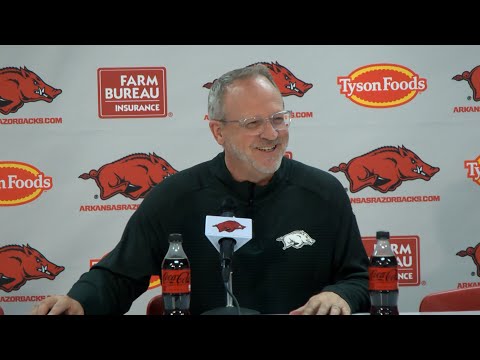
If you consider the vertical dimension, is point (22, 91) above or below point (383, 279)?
above

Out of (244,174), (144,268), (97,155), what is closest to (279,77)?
(97,155)

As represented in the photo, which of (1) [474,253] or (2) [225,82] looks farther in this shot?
(1) [474,253]

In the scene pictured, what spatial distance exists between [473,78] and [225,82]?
2.04 meters

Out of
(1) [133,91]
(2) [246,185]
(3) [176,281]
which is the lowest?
(3) [176,281]

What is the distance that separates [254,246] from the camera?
9.16 ft

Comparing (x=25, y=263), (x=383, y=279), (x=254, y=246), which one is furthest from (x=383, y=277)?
(x=25, y=263)

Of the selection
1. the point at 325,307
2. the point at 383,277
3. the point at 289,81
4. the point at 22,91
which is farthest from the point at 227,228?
the point at 22,91

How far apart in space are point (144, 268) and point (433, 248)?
2157 mm

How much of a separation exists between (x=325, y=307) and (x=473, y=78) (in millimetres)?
2555

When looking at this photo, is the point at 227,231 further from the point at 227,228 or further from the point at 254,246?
the point at 254,246

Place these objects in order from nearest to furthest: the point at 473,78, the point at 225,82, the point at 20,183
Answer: the point at 225,82 → the point at 20,183 → the point at 473,78

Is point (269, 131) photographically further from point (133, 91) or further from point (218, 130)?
point (133, 91)

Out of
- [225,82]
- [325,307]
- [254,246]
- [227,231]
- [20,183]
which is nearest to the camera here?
[325,307]

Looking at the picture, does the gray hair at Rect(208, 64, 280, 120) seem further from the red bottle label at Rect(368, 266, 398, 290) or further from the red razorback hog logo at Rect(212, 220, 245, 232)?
the red bottle label at Rect(368, 266, 398, 290)
